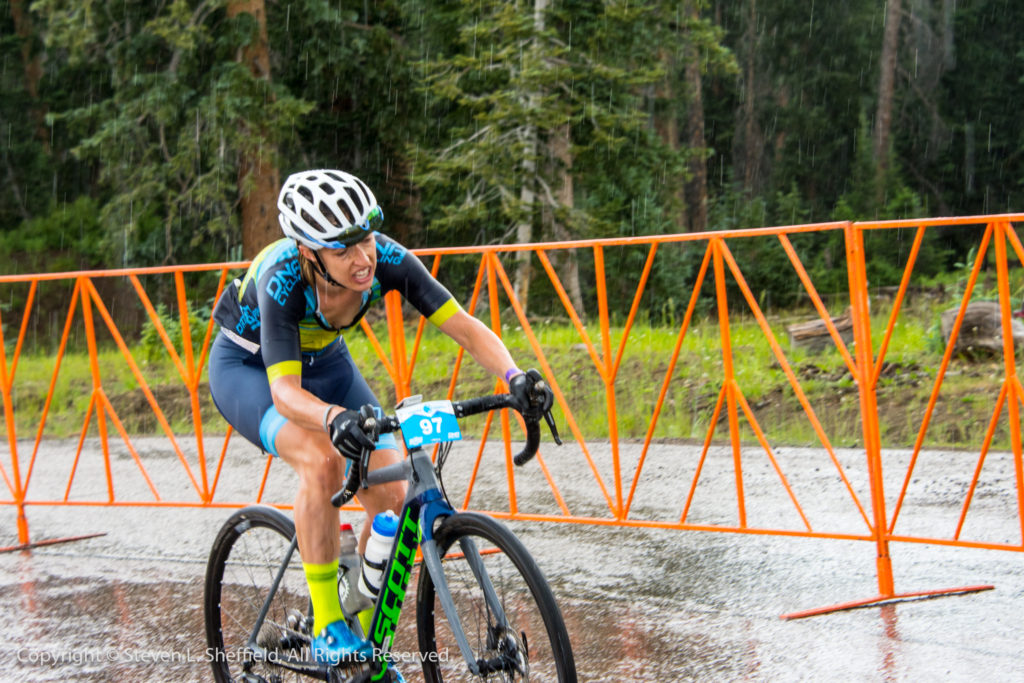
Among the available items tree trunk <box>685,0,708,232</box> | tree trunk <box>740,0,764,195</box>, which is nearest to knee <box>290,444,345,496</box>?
tree trunk <box>685,0,708,232</box>


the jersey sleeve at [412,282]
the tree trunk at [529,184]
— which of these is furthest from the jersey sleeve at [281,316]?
the tree trunk at [529,184]

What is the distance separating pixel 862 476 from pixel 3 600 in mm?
5656

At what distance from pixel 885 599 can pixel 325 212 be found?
10.5 feet

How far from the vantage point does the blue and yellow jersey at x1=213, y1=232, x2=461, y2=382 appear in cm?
359

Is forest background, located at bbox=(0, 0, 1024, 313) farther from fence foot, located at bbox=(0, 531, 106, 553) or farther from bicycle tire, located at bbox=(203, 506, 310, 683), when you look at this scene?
bicycle tire, located at bbox=(203, 506, 310, 683)

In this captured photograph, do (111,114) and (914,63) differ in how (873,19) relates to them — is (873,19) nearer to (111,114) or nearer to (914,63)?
(914,63)

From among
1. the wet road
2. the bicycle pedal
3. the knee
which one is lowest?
the wet road

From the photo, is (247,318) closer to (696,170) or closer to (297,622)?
(297,622)

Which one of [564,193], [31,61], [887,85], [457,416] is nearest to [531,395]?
[457,416]

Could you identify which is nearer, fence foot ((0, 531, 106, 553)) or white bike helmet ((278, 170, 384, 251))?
white bike helmet ((278, 170, 384, 251))

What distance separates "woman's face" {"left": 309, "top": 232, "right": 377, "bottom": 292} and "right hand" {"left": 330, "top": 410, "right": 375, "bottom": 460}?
2.16 ft

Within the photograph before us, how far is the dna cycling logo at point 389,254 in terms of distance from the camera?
3832mm

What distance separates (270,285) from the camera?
143 inches

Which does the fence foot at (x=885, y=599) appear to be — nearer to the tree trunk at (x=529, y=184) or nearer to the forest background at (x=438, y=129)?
the tree trunk at (x=529, y=184)
